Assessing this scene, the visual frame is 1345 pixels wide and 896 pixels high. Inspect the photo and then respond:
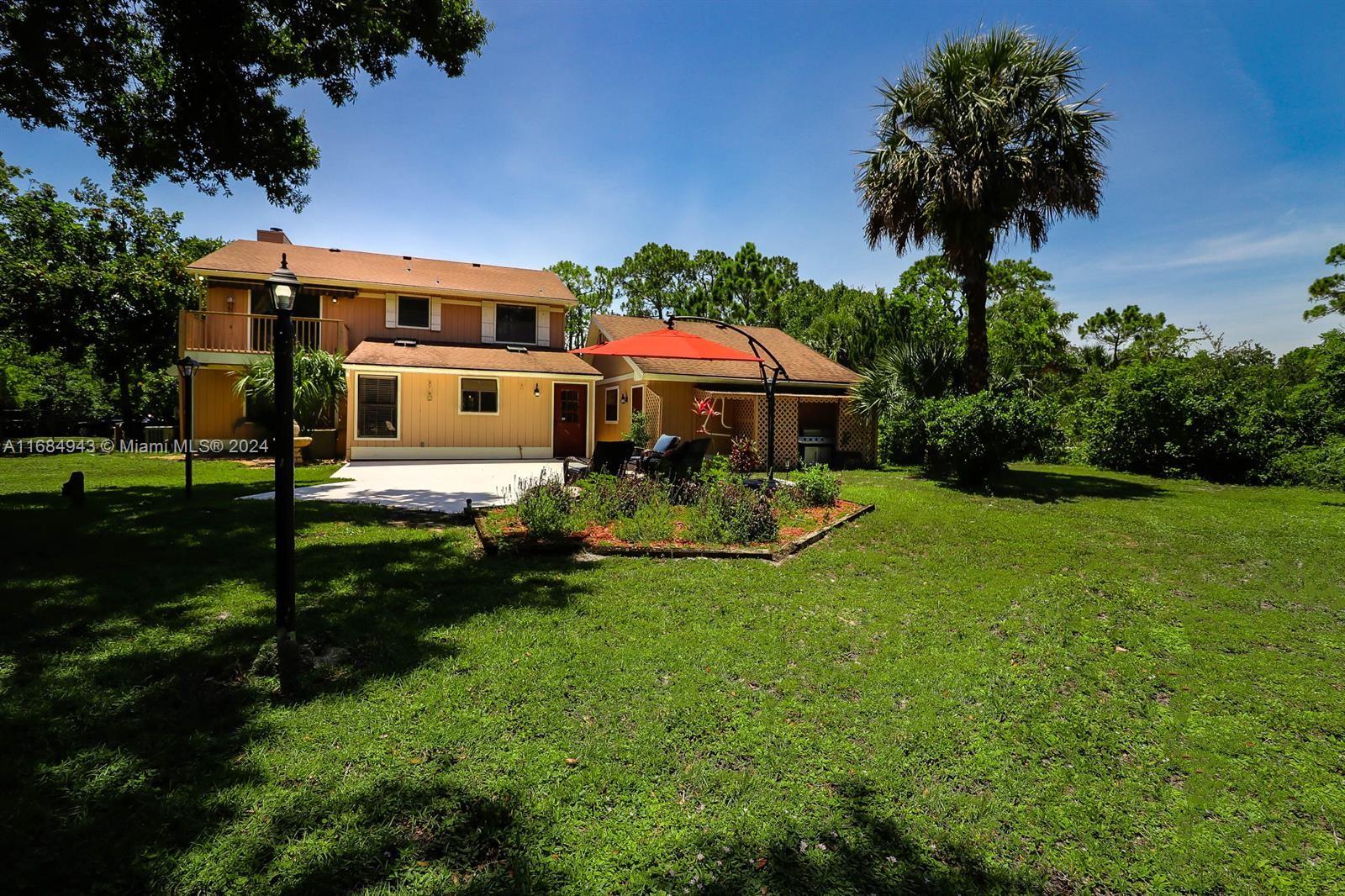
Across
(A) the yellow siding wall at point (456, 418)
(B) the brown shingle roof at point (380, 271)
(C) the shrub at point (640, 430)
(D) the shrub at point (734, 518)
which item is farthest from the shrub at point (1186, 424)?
(B) the brown shingle roof at point (380, 271)

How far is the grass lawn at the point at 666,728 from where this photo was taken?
207 cm

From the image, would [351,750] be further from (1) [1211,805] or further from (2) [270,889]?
(1) [1211,805]

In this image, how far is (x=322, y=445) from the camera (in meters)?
15.3

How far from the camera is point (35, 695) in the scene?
297cm

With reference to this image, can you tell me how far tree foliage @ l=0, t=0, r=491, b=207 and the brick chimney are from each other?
39.8 feet

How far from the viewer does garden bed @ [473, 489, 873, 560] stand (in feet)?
20.0

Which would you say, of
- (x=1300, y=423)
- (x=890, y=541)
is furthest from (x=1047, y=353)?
(x=890, y=541)

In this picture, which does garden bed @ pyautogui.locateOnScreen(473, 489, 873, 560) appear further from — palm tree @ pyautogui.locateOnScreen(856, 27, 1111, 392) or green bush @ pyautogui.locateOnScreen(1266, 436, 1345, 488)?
green bush @ pyautogui.locateOnScreen(1266, 436, 1345, 488)

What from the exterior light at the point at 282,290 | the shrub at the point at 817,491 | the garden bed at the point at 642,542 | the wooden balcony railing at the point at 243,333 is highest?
the wooden balcony railing at the point at 243,333

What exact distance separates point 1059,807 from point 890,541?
182 inches

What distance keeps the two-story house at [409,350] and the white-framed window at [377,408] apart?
0.03 meters

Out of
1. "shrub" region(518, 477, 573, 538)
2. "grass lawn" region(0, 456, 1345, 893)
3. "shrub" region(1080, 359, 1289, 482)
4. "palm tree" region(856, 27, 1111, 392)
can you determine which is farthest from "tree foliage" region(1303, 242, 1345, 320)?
"shrub" region(518, 477, 573, 538)

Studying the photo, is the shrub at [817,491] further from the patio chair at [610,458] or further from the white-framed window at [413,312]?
the white-framed window at [413,312]

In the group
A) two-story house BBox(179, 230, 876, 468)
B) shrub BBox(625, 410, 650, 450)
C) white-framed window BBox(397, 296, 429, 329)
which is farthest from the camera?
white-framed window BBox(397, 296, 429, 329)
